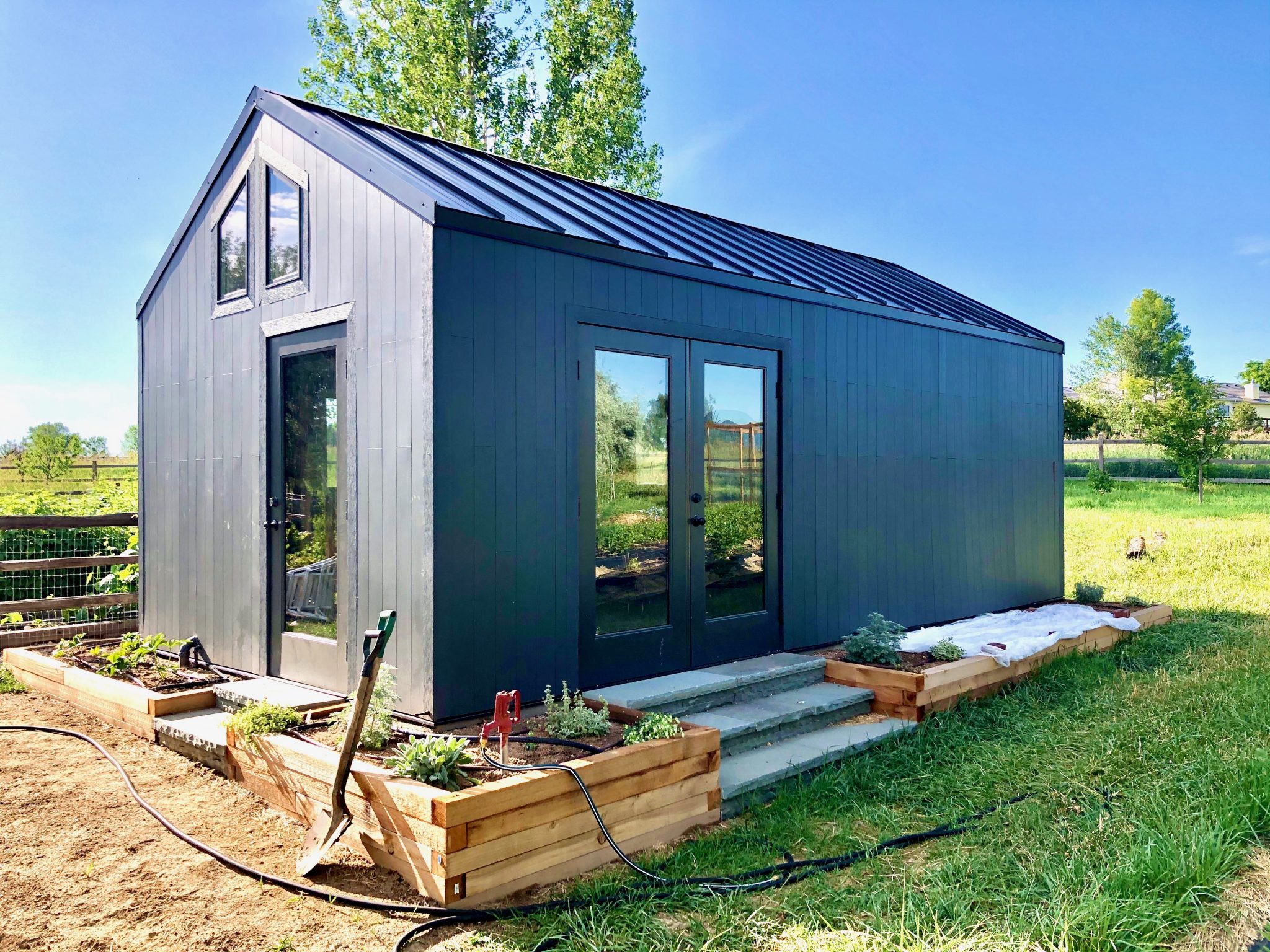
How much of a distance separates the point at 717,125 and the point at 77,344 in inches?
1144

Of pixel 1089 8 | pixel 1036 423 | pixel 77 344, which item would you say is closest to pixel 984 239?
pixel 1089 8

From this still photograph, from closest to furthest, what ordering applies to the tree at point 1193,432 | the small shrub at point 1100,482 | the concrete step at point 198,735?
1. the concrete step at point 198,735
2. the tree at point 1193,432
3. the small shrub at point 1100,482

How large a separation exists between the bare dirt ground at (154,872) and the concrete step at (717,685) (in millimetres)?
1536

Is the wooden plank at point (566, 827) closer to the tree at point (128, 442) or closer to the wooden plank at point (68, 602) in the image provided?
the wooden plank at point (68, 602)

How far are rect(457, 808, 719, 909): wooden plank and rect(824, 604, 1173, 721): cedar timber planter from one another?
5.93ft

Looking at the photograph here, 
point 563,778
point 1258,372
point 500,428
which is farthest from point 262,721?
point 1258,372

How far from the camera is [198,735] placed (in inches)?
164

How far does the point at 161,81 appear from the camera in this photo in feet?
61.9

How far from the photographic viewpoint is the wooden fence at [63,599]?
6.79m

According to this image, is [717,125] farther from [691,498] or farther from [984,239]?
[691,498]

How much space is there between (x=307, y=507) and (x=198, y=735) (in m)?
1.25

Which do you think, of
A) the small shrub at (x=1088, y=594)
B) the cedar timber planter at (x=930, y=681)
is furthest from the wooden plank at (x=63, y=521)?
the small shrub at (x=1088, y=594)

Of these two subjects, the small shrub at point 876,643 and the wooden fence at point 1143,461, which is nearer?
the small shrub at point 876,643

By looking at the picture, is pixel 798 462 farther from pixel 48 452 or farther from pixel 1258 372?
pixel 1258 372
